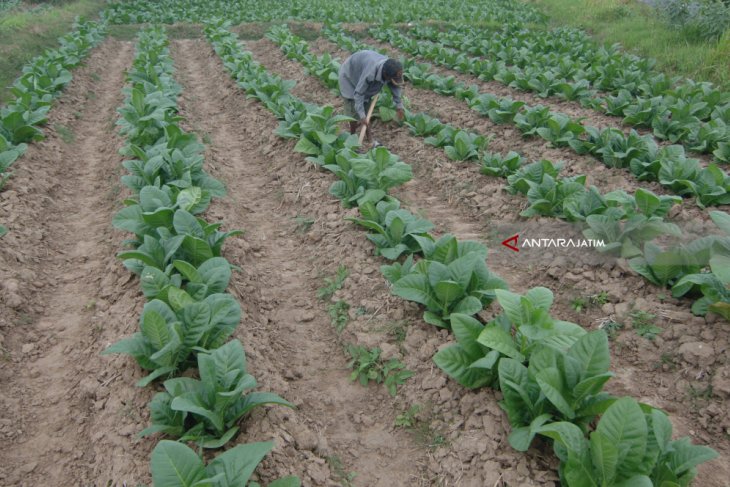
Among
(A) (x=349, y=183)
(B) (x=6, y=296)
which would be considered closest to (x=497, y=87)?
(A) (x=349, y=183)

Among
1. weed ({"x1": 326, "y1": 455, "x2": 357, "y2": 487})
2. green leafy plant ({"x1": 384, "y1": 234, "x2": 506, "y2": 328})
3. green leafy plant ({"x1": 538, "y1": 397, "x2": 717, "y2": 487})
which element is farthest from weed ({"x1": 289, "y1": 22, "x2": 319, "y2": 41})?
green leafy plant ({"x1": 538, "y1": 397, "x2": 717, "y2": 487})

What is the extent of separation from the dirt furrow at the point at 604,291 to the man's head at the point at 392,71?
1.20 m

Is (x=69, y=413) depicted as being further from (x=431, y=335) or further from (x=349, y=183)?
(x=349, y=183)

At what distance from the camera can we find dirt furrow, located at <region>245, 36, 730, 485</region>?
12.0 ft

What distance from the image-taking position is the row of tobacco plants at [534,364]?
263cm

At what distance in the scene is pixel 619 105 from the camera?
9.05m

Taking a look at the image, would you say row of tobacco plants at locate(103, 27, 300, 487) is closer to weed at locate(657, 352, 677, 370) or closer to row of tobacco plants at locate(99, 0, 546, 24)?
weed at locate(657, 352, 677, 370)

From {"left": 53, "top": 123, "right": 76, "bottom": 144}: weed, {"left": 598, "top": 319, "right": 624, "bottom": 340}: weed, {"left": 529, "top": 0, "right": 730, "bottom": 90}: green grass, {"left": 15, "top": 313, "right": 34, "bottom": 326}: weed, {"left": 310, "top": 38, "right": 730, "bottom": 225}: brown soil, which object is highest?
{"left": 529, "top": 0, "right": 730, "bottom": 90}: green grass

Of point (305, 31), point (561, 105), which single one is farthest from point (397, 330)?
point (305, 31)

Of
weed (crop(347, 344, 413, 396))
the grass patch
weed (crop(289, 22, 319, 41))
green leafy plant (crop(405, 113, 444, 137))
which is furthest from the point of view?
the grass patch

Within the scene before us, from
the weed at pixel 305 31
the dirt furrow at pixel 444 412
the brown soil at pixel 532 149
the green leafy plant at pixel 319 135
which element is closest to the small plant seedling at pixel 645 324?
the dirt furrow at pixel 444 412

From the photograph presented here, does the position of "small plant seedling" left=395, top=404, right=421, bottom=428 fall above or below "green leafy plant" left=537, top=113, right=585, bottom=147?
below

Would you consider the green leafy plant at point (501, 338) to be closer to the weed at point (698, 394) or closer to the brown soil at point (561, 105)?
the weed at point (698, 394)

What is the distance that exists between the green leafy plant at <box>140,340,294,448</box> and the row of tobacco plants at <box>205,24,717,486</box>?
134 centimetres
